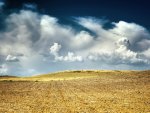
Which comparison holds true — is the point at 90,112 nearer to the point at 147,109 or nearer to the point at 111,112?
the point at 111,112

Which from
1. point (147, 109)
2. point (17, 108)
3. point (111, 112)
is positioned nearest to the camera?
point (111, 112)

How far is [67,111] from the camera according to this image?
25453mm

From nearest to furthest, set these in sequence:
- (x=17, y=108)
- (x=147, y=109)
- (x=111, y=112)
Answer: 1. (x=111, y=112)
2. (x=147, y=109)
3. (x=17, y=108)

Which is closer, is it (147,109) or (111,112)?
(111,112)

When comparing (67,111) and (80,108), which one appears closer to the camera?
(67,111)

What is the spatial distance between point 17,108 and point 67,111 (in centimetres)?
544

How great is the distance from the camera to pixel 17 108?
28266 millimetres

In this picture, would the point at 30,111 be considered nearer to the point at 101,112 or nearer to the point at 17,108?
the point at 17,108

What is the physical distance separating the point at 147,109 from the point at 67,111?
676 centimetres

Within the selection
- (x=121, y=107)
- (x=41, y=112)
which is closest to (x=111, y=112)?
(x=121, y=107)

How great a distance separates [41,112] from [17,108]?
4273 mm

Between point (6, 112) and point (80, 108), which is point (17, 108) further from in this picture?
point (80, 108)

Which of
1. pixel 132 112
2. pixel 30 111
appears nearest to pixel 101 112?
pixel 132 112

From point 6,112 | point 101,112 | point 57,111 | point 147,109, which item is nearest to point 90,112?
point 101,112
